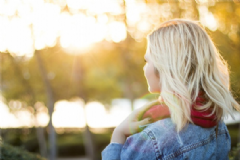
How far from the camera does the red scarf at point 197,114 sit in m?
1.64

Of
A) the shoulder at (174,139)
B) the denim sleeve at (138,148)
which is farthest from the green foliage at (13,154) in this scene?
the shoulder at (174,139)

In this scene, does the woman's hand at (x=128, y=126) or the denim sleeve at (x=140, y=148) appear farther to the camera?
the woman's hand at (x=128, y=126)

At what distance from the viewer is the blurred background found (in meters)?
6.82

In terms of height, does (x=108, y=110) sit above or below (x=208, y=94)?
below

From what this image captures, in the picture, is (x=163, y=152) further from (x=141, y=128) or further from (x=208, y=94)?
(x=208, y=94)

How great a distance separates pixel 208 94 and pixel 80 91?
1035cm

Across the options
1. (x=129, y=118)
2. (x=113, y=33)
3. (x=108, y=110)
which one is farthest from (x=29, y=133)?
(x=129, y=118)

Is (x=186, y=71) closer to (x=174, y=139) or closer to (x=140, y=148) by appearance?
(x=174, y=139)

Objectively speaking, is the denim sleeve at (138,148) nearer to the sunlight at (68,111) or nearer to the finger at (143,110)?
the finger at (143,110)

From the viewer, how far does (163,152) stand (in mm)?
1629

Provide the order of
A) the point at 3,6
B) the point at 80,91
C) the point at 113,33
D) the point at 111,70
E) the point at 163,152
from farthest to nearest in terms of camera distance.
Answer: the point at 111,70
the point at 80,91
the point at 113,33
the point at 3,6
the point at 163,152

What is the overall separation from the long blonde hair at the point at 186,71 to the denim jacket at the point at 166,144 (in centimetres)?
7

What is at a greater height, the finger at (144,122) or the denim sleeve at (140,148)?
the finger at (144,122)

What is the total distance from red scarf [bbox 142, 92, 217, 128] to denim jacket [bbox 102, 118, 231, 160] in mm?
45
